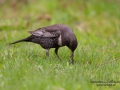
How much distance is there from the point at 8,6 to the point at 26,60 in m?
9.32

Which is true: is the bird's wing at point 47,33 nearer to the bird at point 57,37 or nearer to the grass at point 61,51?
the bird at point 57,37

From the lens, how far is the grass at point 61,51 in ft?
16.6

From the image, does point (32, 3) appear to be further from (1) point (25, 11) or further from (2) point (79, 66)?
(2) point (79, 66)

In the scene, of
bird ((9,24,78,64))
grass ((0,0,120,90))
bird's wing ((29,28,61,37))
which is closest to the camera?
grass ((0,0,120,90))

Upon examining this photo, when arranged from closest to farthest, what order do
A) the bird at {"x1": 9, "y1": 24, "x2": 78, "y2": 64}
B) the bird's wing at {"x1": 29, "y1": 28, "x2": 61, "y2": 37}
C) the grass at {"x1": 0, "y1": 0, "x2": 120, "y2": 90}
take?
the grass at {"x1": 0, "y1": 0, "x2": 120, "y2": 90} < the bird at {"x1": 9, "y1": 24, "x2": 78, "y2": 64} < the bird's wing at {"x1": 29, "y1": 28, "x2": 61, "y2": 37}

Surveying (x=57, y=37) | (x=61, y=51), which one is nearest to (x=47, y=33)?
(x=57, y=37)

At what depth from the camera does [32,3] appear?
14.9 meters

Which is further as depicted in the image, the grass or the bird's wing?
the bird's wing

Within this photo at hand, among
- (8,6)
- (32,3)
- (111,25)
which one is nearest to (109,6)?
(111,25)

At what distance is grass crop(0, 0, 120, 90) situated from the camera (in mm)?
5047

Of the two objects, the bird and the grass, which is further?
the bird

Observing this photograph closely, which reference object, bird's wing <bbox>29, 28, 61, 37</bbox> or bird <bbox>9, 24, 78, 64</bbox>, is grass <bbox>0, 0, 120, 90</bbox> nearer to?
bird <bbox>9, 24, 78, 64</bbox>

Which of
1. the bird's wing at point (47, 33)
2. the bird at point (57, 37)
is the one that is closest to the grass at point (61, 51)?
the bird at point (57, 37)

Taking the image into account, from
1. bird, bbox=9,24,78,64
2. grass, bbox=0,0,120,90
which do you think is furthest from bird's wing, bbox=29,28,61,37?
grass, bbox=0,0,120,90
